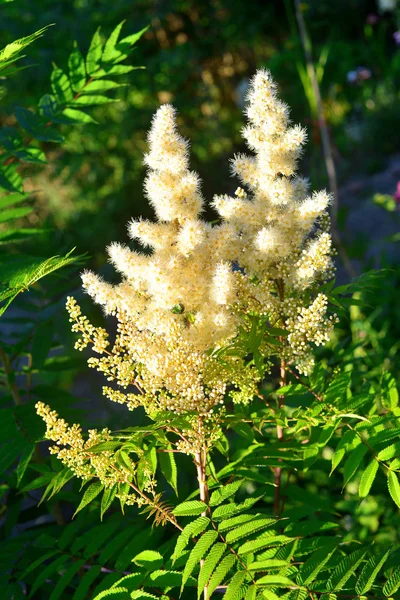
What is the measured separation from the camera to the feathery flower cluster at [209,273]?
4.44 ft

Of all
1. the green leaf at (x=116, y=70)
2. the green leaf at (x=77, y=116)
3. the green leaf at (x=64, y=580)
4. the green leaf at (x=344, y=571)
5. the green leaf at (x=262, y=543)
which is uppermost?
the green leaf at (x=116, y=70)

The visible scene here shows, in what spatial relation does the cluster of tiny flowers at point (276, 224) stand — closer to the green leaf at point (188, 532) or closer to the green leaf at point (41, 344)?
the green leaf at point (188, 532)

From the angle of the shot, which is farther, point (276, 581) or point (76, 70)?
point (76, 70)

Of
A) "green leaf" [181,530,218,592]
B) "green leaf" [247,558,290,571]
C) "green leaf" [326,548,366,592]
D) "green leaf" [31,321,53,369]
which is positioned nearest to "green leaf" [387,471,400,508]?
"green leaf" [326,548,366,592]

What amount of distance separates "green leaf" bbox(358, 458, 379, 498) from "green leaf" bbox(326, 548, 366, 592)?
12cm

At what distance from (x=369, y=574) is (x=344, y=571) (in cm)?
5

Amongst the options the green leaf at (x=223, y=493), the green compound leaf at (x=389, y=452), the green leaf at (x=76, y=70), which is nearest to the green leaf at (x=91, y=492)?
the green leaf at (x=223, y=493)

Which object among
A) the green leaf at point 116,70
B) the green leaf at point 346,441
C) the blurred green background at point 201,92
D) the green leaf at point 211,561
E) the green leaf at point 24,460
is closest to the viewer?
the green leaf at point 211,561

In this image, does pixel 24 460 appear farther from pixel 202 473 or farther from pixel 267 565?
pixel 267 565

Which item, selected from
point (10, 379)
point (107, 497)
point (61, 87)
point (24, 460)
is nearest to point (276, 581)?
point (107, 497)

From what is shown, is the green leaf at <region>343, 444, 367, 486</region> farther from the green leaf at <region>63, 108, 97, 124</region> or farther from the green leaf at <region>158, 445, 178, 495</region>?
the green leaf at <region>63, 108, 97, 124</region>

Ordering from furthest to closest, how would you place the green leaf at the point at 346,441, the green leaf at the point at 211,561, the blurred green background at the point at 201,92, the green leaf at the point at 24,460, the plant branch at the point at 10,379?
1. the blurred green background at the point at 201,92
2. the plant branch at the point at 10,379
3. the green leaf at the point at 24,460
4. the green leaf at the point at 346,441
5. the green leaf at the point at 211,561

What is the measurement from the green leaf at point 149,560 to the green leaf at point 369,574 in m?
0.41

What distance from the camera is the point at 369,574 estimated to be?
4.46 ft
